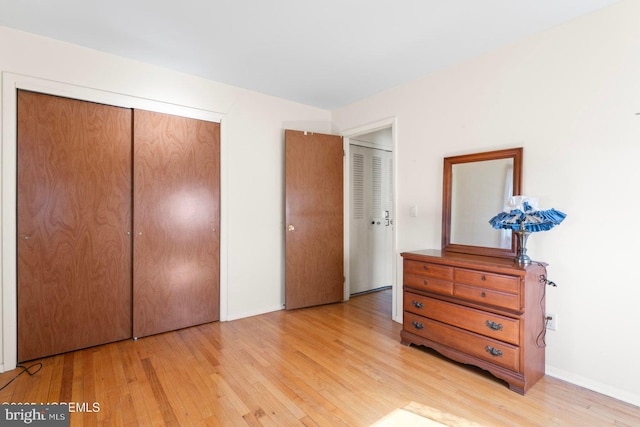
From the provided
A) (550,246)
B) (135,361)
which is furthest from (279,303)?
(550,246)

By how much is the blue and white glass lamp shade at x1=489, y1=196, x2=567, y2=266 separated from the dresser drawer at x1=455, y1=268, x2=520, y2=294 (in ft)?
0.53

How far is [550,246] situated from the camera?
220 cm

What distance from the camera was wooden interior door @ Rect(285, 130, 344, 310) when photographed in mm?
3609

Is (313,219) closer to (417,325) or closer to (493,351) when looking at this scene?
(417,325)

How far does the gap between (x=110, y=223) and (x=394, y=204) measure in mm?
2660

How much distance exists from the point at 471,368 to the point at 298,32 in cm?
279

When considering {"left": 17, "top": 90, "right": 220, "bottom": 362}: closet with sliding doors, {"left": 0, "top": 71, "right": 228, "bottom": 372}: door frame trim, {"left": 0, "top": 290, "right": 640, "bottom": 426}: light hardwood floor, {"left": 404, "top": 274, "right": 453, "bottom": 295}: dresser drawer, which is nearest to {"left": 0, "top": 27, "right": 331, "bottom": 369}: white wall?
{"left": 0, "top": 71, "right": 228, "bottom": 372}: door frame trim

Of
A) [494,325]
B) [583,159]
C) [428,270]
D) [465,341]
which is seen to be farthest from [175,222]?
[583,159]

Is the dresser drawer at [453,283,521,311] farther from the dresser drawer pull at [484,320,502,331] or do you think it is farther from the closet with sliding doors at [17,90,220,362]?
the closet with sliding doors at [17,90,220,362]

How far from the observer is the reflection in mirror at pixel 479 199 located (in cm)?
241

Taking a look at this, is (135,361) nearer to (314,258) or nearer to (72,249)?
(72,249)

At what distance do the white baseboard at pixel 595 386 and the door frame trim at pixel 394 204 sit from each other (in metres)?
1.34

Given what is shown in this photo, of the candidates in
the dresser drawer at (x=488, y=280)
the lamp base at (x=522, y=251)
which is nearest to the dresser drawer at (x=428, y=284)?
the dresser drawer at (x=488, y=280)

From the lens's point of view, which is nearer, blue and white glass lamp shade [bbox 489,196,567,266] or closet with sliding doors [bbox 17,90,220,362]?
blue and white glass lamp shade [bbox 489,196,567,266]
